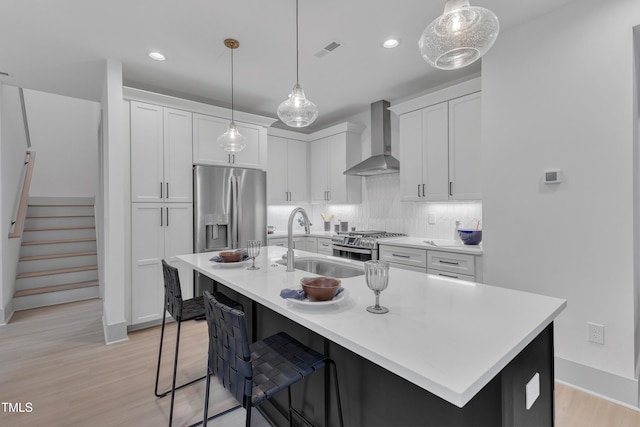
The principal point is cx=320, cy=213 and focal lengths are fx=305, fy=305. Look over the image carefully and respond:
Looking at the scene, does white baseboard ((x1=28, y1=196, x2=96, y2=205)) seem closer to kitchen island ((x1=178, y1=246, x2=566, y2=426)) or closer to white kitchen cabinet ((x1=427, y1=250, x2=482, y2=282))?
kitchen island ((x1=178, y1=246, x2=566, y2=426))

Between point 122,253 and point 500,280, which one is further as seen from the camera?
point 122,253

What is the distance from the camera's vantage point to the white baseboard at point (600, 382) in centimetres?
199

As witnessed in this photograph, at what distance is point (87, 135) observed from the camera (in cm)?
633

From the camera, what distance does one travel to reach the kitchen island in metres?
0.82

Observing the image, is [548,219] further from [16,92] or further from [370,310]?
[16,92]

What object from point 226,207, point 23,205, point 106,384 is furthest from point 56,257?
point 106,384

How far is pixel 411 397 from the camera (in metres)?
1.11

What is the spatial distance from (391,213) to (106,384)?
3.56 meters

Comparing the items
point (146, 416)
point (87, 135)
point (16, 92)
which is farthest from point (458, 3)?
point (87, 135)

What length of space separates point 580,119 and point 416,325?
216cm

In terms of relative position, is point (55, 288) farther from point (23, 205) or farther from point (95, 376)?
point (95, 376)

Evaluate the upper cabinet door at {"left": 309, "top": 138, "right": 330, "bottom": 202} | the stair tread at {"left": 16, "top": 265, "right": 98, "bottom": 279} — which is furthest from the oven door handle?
the stair tread at {"left": 16, "top": 265, "right": 98, "bottom": 279}

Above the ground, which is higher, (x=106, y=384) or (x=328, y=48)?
(x=328, y=48)

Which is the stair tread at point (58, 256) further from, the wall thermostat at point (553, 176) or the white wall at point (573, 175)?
the wall thermostat at point (553, 176)
